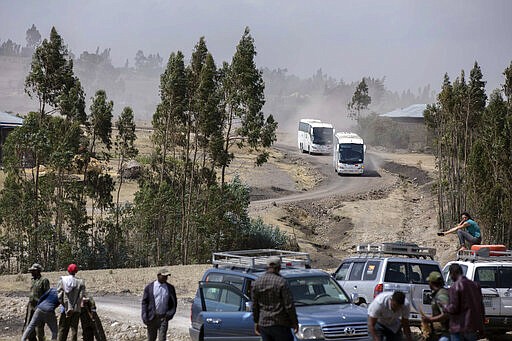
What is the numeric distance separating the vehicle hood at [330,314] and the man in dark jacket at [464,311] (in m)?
2.38

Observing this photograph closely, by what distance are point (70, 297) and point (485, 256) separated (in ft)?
28.4

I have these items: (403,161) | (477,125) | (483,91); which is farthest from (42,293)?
(403,161)

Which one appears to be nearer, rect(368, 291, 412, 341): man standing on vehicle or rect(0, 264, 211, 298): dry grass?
rect(368, 291, 412, 341): man standing on vehicle

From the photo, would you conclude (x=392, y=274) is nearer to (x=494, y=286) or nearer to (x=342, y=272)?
(x=342, y=272)

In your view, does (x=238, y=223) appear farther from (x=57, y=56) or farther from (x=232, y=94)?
(x=57, y=56)

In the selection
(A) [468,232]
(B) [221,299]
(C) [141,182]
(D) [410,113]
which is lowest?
(B) [221,299]

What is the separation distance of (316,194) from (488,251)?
46.7m

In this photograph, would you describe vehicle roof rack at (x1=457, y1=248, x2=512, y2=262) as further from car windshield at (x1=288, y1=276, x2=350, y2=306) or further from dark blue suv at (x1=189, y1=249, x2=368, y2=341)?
car windshield at (x1=288, y1=276, x2=350, y2=306)

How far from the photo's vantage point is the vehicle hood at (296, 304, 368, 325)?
1328 centimetres

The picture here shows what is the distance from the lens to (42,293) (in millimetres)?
15797

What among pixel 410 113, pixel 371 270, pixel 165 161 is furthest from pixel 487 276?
pixel 410 113

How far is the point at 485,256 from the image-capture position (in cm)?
1842

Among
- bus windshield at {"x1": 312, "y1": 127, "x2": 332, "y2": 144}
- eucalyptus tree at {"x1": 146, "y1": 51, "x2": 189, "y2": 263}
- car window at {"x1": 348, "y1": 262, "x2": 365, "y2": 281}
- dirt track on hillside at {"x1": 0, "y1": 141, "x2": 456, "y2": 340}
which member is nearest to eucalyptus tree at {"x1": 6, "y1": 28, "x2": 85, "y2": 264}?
eucalyptus tree at {"x1": 146, "y1": 51, "x2": 189, "y2": 263}

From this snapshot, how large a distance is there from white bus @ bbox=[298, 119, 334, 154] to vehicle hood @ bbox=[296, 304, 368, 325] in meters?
68.5
